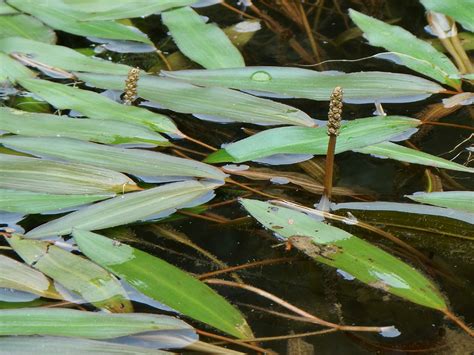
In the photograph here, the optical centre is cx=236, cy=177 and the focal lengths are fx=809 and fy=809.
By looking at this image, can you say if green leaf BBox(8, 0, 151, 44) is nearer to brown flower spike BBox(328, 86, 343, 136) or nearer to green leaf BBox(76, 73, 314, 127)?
green leaf BBox(76, 73, 314, 127)

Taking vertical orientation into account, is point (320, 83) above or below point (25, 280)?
above

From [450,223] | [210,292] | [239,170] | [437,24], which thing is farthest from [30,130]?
[437,24]

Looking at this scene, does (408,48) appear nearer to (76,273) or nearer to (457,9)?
(457,9)

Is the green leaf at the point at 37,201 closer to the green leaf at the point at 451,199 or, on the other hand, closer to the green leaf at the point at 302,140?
the green leaf at the point at 302,140

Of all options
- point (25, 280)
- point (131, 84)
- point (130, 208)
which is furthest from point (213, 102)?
point (25, 280)


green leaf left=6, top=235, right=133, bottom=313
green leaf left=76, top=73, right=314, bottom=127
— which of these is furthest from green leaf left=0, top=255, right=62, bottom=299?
green leaf left=76, top=73, right=314, bottom=127

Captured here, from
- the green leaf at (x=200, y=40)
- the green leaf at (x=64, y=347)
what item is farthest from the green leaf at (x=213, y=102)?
the green leaf at (x=64, y=347)
